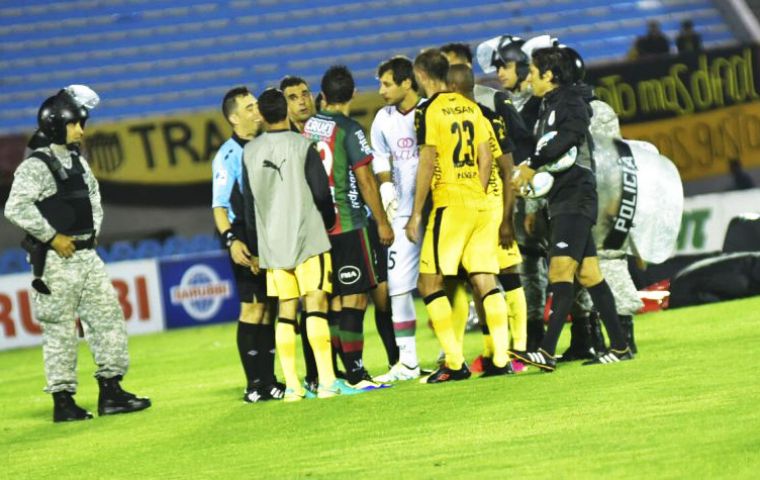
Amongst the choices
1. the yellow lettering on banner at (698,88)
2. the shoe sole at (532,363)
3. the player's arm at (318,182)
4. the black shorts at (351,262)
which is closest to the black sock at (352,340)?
the black shorts at (351,262)

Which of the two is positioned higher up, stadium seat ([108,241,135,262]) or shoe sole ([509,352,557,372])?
shoe sole ([509,352,557,372])

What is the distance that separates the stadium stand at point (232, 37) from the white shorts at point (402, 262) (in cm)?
1271

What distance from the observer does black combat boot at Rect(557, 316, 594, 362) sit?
1109 cm

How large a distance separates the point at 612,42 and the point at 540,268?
45.4ft

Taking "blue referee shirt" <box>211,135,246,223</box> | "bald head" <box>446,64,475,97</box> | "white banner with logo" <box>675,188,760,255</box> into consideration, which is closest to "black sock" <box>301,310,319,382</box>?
"blue referee shirt" <box>211,135,246,223</box>

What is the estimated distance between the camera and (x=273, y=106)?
1002cm

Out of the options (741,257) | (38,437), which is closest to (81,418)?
(38,437)

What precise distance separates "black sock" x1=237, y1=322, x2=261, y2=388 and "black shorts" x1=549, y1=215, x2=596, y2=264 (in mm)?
2044

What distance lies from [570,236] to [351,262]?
1.40 m

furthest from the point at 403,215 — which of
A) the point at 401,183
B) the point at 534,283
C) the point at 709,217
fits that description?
the point at 709,217

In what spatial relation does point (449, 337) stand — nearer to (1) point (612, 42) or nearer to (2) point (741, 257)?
(2) point (741, 257)

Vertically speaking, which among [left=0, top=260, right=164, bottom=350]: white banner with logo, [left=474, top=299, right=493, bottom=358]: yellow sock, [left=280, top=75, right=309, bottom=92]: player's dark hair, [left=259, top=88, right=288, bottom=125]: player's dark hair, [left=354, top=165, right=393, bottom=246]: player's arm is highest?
[left=280, top=75, right=309, bottom=92]: player's dark hair

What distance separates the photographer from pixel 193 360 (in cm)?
1509

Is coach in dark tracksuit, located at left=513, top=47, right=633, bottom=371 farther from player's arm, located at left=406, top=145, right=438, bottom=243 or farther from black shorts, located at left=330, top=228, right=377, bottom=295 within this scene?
black shorts, located at left=330, top=228, right=377, bottom=295
